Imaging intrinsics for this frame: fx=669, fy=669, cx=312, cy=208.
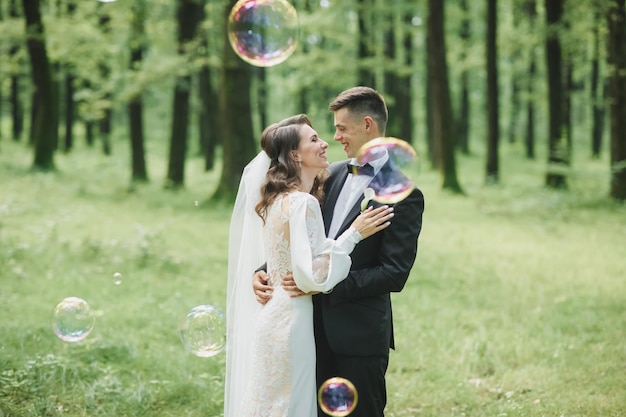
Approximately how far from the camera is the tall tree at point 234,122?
15.2m

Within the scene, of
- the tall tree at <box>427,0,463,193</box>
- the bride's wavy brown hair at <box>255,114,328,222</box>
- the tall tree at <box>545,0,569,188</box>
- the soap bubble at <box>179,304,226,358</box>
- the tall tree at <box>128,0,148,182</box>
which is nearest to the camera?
the bride's wavy brown hair at <box>255,114,328,222</box>

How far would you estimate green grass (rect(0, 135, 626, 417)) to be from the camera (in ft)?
19.0

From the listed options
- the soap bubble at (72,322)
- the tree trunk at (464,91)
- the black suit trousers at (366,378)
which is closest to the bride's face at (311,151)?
the black suit trousers at (366,378)

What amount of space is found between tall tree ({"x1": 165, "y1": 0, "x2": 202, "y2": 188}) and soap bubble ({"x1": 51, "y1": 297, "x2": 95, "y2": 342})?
579 inches

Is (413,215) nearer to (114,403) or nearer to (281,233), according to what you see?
(281,233)

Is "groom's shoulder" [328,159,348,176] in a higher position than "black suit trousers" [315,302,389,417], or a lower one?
higher

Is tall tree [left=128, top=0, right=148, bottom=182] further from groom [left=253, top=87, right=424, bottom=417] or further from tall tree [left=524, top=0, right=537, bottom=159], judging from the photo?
groom [left=253, top=87, right=424, bottom=417]

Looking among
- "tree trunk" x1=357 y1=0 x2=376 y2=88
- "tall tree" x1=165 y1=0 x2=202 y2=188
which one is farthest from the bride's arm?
"tree trunk" x1=357 y1=0 x2=376 y2=88

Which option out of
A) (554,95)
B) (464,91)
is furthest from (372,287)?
(464,91)

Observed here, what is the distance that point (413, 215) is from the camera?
12.9ft

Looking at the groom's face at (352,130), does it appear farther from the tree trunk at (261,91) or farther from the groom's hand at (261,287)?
the tree trunk at (261,91)

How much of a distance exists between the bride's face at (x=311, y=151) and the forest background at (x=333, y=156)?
2.64 m

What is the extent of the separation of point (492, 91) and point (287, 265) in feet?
61.3

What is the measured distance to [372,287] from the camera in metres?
3.83
